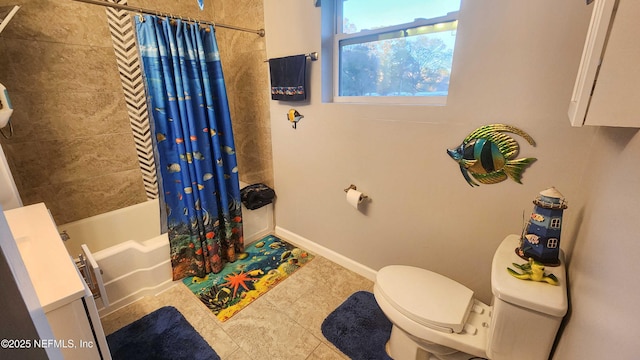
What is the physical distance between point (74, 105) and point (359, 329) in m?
2.55

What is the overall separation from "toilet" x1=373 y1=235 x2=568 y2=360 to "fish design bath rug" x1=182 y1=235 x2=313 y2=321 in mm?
952

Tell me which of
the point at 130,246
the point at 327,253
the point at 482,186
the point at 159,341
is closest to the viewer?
the point at 482,186

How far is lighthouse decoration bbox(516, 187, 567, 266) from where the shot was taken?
0.97 meters

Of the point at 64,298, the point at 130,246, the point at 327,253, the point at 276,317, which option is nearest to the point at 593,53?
the point at 64,298

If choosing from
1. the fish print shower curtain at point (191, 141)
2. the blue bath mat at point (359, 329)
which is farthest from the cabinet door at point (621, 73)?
the fish print shower curtain at point (191, 141)

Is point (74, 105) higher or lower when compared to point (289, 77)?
lower

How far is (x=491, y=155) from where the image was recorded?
1309 millimetres

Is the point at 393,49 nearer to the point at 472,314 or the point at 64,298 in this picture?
the point at 472,314

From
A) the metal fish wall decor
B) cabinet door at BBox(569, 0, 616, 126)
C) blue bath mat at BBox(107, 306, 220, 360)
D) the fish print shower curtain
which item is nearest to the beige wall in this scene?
the metal fish wall decor

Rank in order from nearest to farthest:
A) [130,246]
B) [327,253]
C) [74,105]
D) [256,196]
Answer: [130,246] → [74,105] → [327,253] → [256,196]

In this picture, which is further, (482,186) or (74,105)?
(74,105)

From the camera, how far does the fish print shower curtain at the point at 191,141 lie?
1683mm

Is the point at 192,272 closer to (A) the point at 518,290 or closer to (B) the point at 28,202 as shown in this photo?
(B) the point at 28,202

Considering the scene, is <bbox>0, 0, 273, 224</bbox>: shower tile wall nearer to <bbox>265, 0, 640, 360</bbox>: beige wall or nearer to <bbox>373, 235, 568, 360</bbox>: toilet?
<bbox>265, 0, 640, 360</bbox>: beige wall
